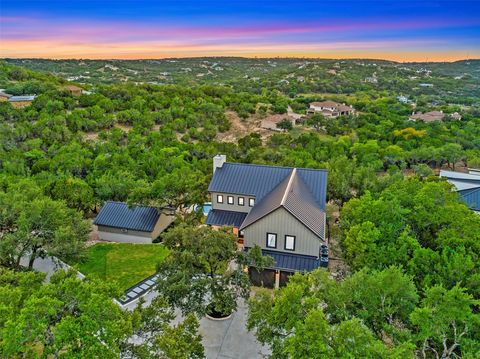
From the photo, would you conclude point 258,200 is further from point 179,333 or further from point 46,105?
point 46,105

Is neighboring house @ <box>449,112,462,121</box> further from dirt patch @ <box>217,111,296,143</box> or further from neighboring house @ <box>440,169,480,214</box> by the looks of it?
neighboring house @ <box>440,169,480,214</box>

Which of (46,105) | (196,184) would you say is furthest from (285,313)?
(46,105)

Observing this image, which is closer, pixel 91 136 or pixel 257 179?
pixel 257 179

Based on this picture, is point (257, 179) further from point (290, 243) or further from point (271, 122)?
point (271, 122)

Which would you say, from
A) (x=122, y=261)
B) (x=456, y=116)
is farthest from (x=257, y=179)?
(x=456, y=116)

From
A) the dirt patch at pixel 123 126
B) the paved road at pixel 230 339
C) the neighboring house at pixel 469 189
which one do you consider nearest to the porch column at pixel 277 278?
the paved road at pixel 230 339
